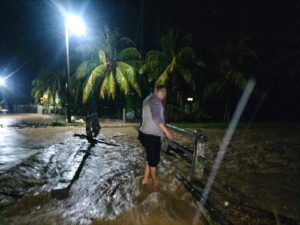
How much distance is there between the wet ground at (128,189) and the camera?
15.5 ft

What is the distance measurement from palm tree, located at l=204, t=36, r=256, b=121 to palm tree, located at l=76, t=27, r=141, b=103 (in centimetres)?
615

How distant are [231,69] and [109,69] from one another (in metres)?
9.26

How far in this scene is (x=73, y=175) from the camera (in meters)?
6.91

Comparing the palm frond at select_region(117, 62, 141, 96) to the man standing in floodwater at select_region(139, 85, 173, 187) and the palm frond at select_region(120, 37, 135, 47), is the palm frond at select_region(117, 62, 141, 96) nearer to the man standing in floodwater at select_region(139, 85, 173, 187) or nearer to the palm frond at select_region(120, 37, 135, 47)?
the palm frond at select_region(120, 37, 135, 47)

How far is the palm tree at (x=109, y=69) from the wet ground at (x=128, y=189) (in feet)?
45.5

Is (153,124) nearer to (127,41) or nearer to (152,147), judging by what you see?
(152,147)

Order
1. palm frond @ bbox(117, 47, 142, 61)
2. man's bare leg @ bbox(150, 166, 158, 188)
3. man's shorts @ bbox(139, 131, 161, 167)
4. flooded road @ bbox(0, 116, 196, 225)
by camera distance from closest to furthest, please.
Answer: flooded road @ bbox(0, 116, 196, 225), man's shorts @ bbox(139, 131, 161, 167), man's bare leg @ bbox(150, 166, 158, 188), palm frond @ bbox(117, 47, 142, 61)

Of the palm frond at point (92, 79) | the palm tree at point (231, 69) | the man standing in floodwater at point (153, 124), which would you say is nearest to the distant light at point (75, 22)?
the palm frond at point (92, 79)

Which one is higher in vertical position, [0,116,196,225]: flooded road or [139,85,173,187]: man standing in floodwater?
[139,85,173,187]: man standing in floodwater

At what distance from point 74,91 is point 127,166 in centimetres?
2037

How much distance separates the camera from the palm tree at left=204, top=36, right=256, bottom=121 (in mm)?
23828

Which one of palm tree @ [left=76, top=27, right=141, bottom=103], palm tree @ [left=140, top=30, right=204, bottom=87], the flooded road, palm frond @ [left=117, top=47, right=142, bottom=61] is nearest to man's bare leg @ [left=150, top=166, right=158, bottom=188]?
the flooded road

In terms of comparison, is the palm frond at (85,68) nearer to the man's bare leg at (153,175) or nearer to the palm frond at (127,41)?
the palm frond at (127,41)

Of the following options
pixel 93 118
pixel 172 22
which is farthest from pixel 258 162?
pixel 172 22
